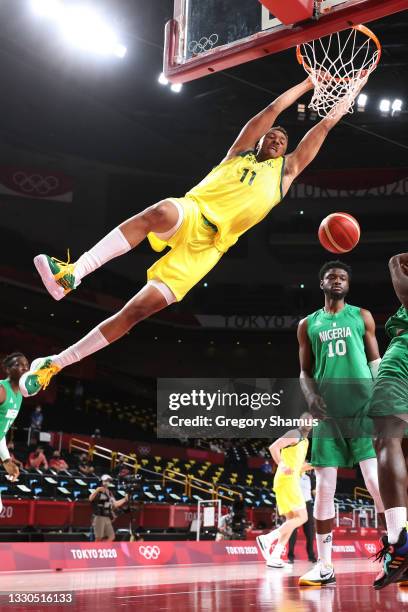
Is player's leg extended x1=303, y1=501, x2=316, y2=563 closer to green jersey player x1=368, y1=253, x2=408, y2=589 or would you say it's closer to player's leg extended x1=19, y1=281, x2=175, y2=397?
player's leg extended x1=19, y1=281, x2=175, y2=397

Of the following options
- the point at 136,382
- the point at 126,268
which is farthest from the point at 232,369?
the point at 126,268

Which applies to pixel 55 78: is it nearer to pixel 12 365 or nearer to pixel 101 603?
pixel 12 365

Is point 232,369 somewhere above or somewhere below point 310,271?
below

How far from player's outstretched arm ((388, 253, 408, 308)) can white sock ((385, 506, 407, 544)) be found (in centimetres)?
117

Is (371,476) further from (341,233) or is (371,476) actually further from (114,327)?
(114,327)

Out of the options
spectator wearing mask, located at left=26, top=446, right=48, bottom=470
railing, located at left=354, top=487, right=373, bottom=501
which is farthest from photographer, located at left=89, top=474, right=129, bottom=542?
railing, located at left=354, top=487, right=373, bottom=501

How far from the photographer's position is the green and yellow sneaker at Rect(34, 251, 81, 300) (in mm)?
4789

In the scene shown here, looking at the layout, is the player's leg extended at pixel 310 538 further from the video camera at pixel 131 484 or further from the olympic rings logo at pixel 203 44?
the olympic rings logo at pixel 203 44

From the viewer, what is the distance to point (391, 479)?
387cm

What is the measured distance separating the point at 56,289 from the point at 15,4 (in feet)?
47.0

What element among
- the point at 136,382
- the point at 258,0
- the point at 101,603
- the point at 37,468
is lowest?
the point at 101,603

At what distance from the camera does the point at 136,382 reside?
31.3 metres

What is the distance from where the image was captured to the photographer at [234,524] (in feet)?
50.2

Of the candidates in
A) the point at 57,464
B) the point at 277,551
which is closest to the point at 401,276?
the point at 277,551
